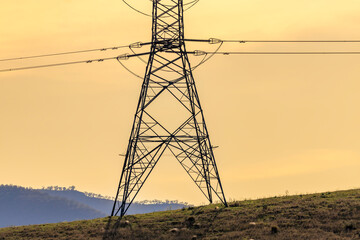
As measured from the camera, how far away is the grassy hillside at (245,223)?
5100 cm

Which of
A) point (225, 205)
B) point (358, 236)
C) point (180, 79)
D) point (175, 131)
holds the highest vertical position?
point (180, 79)

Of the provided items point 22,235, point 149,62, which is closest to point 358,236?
point 149,62

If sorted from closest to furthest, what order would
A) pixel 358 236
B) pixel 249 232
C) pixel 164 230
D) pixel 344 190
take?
pixel 358 236, pixel 249 232, pixel 164 230, pixel 344 190

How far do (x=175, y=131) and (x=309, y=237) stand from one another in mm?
19655

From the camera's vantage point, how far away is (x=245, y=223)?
181 feet

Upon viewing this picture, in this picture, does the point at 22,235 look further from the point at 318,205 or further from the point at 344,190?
the point at 344,190

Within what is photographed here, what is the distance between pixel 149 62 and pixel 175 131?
7.11 meters

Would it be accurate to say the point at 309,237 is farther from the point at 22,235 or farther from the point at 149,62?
the point at 22,235

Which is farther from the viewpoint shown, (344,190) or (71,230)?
(344,190)

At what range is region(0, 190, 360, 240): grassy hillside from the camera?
167 feet

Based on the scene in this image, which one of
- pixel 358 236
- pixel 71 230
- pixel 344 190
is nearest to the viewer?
pixel 358 236

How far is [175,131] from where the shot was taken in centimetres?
6353

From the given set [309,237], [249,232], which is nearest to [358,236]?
[309,237]

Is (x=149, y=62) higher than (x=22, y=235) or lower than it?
higher
